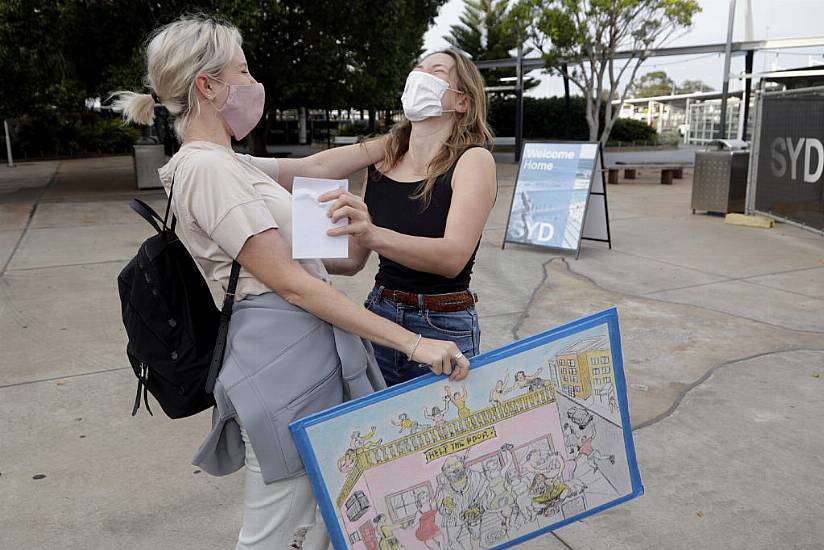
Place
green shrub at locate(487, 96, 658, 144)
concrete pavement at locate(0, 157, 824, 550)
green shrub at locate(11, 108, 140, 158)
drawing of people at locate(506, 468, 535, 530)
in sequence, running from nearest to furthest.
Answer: drawing of people at locate(506, 468, 535, 530) < concrete pavement at locate(0, 157, 824, 550) < green shrub at locate(11, 108, 140, 158) < green shrub at locate(487, 96, 658, 144)

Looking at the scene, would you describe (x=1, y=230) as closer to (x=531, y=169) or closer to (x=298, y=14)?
(x=531, y=169)

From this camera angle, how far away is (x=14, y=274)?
7246mm

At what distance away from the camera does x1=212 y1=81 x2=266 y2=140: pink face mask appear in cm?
173

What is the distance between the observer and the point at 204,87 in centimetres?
169

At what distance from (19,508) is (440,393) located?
2.26m

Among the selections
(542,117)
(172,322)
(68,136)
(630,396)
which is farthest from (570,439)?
(542,117)

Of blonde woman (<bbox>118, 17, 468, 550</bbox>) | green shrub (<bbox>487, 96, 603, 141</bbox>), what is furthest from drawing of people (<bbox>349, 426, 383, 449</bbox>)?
green shrub (<bbox>487, 96, 603, 141</bbox>)

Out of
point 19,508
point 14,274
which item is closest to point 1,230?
point 14,274

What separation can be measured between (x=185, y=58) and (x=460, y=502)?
4.09 ft

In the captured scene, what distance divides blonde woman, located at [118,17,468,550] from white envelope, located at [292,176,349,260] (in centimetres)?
6

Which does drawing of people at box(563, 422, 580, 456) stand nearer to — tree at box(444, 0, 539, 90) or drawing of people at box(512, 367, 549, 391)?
drawing of people at box(512, 367, 549, 391)

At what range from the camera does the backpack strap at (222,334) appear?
5.55ft

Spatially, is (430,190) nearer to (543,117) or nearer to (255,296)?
(255,296)

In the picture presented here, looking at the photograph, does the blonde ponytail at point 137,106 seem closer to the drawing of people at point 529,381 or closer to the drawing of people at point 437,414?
the drawing of people at point 437,414
